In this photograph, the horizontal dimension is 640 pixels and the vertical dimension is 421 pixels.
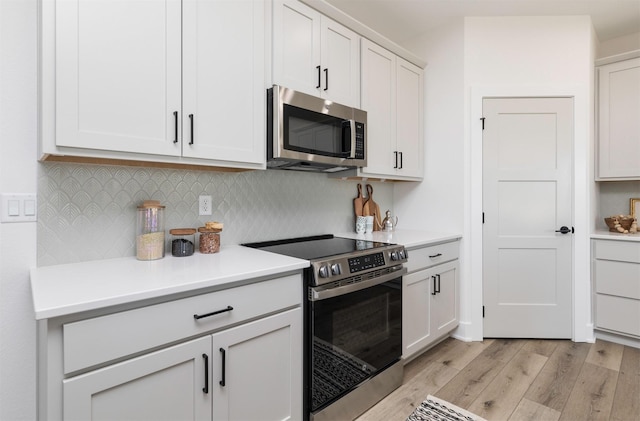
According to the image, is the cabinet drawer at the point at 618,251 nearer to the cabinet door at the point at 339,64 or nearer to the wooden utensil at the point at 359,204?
the wooden utensil at the point at 359,204

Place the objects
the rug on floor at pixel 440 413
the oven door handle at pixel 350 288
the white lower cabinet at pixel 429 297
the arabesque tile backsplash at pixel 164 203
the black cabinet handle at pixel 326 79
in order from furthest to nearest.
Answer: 1. the white lower cabinet at pixel 429 297
2. the black cabinet handle at pixel 326 79
3. the rug on floor at pixel 440 413
4. the oven door handle at pixel 350 288
5. the arabesque tile backsplash at pixel 164 203

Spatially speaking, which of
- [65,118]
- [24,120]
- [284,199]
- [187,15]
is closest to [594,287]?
[284,199]

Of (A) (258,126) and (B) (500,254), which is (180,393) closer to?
(A) (258,126)

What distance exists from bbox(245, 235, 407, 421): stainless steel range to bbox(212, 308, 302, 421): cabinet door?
0.07 m

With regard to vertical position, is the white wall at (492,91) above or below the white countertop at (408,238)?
above

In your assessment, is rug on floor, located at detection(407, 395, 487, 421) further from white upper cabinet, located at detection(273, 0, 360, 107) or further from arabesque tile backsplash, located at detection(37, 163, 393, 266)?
white upper cabinet, located at detection(273, 0, 360, 107)

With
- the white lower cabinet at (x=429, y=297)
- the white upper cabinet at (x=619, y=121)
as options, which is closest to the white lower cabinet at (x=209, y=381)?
the white lower cabinet at (x=429, y=297)

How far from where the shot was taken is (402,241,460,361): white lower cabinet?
2271 mm

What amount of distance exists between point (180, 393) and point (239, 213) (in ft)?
3.62

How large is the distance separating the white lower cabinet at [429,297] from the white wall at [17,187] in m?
1.97

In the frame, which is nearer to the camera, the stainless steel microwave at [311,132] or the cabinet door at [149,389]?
the cabinet door at [149,389]

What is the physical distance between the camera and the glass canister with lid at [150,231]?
5.27 feet

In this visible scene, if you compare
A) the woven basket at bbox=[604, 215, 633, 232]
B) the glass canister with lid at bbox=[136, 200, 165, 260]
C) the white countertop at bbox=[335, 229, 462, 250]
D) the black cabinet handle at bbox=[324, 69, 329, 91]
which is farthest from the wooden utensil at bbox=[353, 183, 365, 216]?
the woven basket at bbox=[604, 215, 633, 232]

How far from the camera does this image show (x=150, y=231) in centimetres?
164
